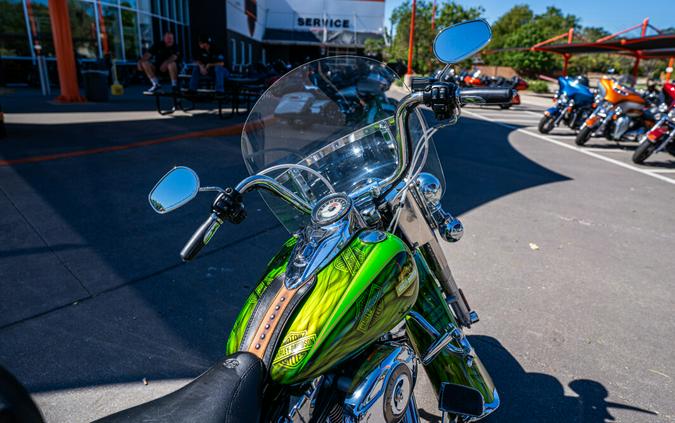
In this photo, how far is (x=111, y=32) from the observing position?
55.5 feet

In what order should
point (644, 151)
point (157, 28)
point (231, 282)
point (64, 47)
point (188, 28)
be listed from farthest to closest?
point (188, 28) → point (157, 28) → point (64, 47) → point (644, 151) → point (231, 282)

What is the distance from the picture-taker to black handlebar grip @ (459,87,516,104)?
4.52ft

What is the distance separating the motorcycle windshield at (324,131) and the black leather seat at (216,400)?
65 cm

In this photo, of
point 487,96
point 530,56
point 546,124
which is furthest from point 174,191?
point 530,56

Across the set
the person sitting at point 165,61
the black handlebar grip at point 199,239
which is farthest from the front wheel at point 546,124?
the black handlebar grip at point 199,239

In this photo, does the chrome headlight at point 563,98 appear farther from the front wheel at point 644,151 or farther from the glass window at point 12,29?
the glass window at point 12,29

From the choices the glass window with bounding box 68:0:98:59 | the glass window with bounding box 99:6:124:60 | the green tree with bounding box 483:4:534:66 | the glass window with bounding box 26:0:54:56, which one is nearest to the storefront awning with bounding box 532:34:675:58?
the glass window with bounding box 99:6:124:60

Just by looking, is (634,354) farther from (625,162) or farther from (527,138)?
(527,138)

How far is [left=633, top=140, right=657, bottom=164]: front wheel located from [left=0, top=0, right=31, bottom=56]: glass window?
17233 mm

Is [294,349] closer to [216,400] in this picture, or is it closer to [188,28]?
[216,400]

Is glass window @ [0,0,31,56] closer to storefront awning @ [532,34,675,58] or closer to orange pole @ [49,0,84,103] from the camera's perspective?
orange pole @ [49,0,84,103]

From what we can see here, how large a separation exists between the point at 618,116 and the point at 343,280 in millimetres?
10095

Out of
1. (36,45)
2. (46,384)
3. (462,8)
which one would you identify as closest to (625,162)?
(46,384)

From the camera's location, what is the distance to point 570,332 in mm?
2863
